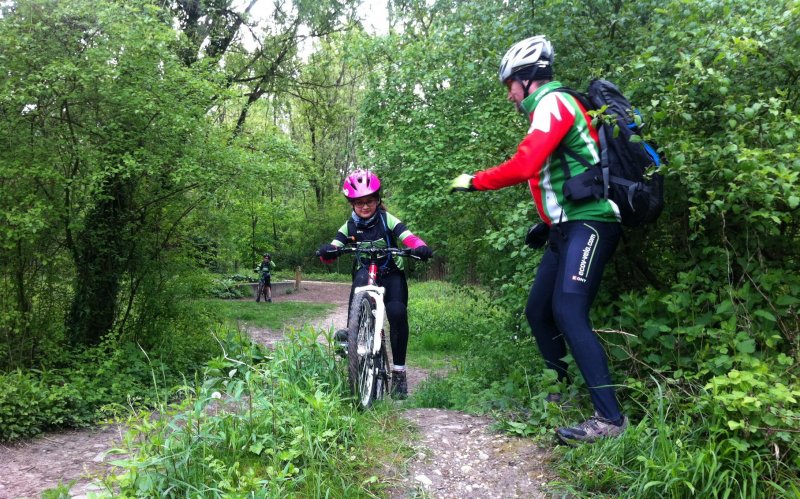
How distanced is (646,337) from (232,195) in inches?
209

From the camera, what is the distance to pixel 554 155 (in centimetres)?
291

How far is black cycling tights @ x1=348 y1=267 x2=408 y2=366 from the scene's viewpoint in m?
4.41

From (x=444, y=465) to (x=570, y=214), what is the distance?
1.40 meters

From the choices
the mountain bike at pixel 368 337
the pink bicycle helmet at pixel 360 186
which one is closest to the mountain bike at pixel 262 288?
the pink bicycle helmet at pixel 360 186

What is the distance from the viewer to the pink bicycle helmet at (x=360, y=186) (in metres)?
4.38

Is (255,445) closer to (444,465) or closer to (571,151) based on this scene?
(444,465)

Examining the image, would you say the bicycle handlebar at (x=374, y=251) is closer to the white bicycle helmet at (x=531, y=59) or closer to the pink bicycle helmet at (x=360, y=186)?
the pink bicycle helmet at (x=360, y=186)

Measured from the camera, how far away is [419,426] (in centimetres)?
323

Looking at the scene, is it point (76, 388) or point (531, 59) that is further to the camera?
point (76, 388)

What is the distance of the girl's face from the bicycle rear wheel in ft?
2.59

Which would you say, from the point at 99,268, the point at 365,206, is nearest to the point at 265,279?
the point at 99,268

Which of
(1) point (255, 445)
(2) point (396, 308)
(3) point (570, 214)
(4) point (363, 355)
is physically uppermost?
(3) point (570, 214)

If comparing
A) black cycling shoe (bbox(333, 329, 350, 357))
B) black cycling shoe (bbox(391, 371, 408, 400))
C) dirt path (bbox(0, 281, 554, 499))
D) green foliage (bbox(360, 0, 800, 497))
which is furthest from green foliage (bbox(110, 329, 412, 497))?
black cycling shoe (bbox(391, 371, 408, 400))

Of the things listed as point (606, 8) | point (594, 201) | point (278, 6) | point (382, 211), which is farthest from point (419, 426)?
point (278, 6)
